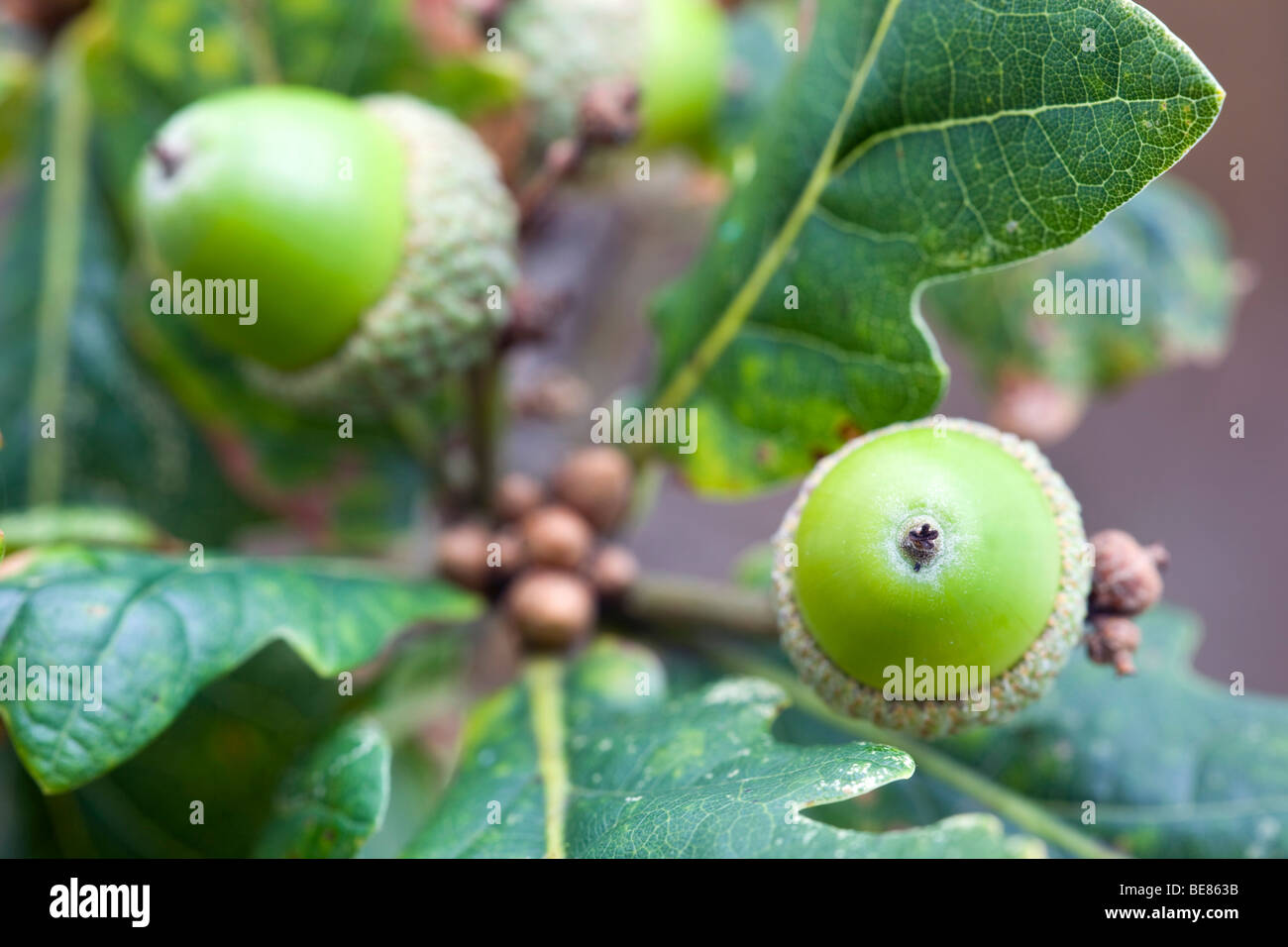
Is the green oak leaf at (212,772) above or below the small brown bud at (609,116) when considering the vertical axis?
below

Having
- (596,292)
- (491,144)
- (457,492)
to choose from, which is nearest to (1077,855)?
(457,492)

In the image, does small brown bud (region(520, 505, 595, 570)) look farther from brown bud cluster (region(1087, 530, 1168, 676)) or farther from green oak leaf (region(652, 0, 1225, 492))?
brown bud cluster (region(1087, 530, 1168, 676))

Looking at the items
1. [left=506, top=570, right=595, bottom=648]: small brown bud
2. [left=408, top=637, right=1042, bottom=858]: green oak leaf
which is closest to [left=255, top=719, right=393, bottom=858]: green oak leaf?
[left=408, top=637, right=1042, bottom=858]: green oak leaf

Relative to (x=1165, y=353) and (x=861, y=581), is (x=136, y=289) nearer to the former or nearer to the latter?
(x=861, y=581)

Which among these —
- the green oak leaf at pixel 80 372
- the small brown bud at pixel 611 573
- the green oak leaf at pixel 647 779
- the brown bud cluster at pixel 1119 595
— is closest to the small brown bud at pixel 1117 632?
the brown bud cluster at pixel 1119 595

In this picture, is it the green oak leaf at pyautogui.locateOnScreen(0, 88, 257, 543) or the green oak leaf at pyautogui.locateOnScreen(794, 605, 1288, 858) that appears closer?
the green oak leaf at pyautogui.locateOnScreen(794, 605, 1288, 858)

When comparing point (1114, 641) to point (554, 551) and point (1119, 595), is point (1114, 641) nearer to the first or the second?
Answer: point (1119, 595)

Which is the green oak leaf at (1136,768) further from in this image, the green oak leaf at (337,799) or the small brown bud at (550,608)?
the green oak leaf at (337,799)
